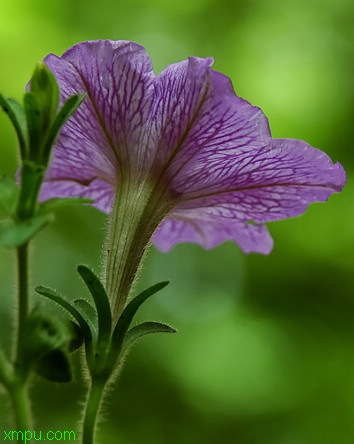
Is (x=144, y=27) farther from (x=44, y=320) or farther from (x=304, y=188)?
(x=44, y=320)

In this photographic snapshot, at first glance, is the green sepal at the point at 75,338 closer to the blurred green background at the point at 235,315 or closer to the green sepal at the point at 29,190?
the green sepal at the point at 29,190

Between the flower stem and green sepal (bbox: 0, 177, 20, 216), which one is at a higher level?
green sepal (bbox: 0, 177, 20, 216)

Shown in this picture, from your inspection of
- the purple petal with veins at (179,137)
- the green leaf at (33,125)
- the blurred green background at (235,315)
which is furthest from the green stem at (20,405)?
the blurred green background at (235,315)

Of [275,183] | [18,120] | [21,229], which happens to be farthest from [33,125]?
[275,183]

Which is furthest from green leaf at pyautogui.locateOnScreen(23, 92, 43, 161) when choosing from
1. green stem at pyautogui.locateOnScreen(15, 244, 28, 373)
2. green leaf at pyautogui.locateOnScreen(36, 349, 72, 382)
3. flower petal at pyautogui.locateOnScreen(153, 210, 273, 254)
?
flower petal at pyautogui.locateOnScreen(153, 210, 273, 254)

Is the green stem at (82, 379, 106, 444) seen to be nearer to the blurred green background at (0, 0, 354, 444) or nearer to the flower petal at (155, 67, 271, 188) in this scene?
the flower petal at (155, 67, 271, 188)

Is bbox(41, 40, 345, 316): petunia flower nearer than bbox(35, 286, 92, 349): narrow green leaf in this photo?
No

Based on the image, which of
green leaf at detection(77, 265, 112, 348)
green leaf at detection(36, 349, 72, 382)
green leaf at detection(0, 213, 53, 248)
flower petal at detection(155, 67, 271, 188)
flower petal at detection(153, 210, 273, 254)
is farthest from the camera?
flower petal at detection(153, 210, 273, 254)
